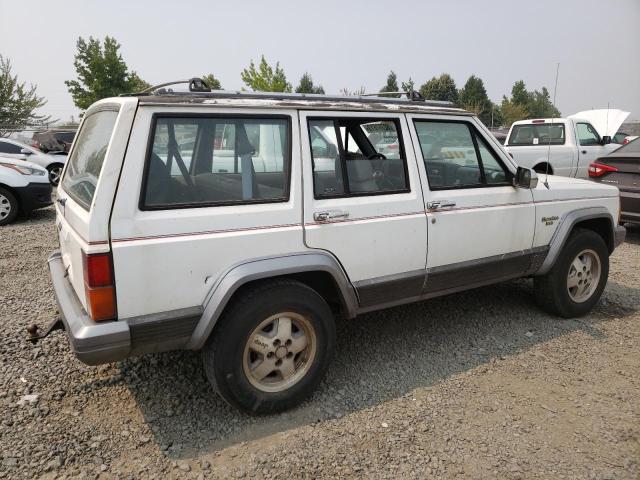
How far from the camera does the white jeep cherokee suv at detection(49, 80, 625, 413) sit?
7.77 feet

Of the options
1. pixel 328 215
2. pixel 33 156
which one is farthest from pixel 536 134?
pixel 33 156

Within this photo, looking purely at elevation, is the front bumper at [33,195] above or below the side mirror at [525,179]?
below

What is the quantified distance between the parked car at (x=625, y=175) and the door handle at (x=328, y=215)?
5.83 meters

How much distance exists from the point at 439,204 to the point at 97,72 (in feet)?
108

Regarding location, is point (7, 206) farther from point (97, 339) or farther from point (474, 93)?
point (474, 93)

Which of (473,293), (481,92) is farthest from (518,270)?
(481,92)

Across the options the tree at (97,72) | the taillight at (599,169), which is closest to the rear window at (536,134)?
the taillight at (599,169)

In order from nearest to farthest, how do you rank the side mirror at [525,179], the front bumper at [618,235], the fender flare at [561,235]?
the side mirror at [525,179] < the fender flare at [561,235] < the front bumper at [618,235]

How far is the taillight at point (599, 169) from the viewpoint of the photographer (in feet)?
23.2

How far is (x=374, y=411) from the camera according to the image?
2939 millimetres

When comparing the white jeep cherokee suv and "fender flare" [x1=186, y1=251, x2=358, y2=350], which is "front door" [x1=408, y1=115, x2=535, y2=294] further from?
"fender flare" [x1=186, y1=251, x2=358, y2=350]

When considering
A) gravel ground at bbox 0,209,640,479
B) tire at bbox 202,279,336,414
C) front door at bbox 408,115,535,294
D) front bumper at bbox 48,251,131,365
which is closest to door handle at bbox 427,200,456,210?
front door at bbox 408,115,535,294

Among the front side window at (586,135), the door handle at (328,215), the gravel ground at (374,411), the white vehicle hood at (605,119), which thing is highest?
the white vehicle hood at (605,119)

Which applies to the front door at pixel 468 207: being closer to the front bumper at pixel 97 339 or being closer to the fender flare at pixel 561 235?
the fender flare at pixel 561 235
